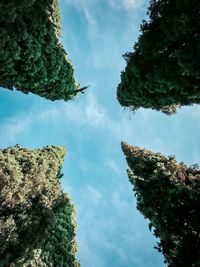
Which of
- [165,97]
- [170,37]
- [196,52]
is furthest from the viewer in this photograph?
[165,97]

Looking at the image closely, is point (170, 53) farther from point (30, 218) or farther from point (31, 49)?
point (30, 218)

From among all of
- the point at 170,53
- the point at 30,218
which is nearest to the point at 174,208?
the point at 30,218

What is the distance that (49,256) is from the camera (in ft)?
68.8

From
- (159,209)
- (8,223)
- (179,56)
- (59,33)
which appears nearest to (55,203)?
(8,223)

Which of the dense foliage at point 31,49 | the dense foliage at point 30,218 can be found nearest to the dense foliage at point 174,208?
the dense foliage at point 30,218

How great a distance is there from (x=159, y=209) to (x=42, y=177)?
855cm

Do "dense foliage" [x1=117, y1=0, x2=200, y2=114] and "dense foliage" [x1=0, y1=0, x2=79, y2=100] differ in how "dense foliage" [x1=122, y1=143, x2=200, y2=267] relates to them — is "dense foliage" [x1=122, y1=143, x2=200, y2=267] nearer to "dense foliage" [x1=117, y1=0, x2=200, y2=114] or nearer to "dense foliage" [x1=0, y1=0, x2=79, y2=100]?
"dense foliage" [x1=117, y1=0, x2=200, y2=114]

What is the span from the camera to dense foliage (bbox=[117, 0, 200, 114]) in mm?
14148

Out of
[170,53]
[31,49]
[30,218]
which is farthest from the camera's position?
[31,49]

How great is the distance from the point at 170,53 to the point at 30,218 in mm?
11233

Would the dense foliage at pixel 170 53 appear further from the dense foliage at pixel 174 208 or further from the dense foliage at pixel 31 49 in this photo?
the dense foliage at pixel 31 49

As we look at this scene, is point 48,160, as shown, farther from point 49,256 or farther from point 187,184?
point 187,184

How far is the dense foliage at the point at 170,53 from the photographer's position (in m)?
14.1

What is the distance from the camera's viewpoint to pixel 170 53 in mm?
17500
